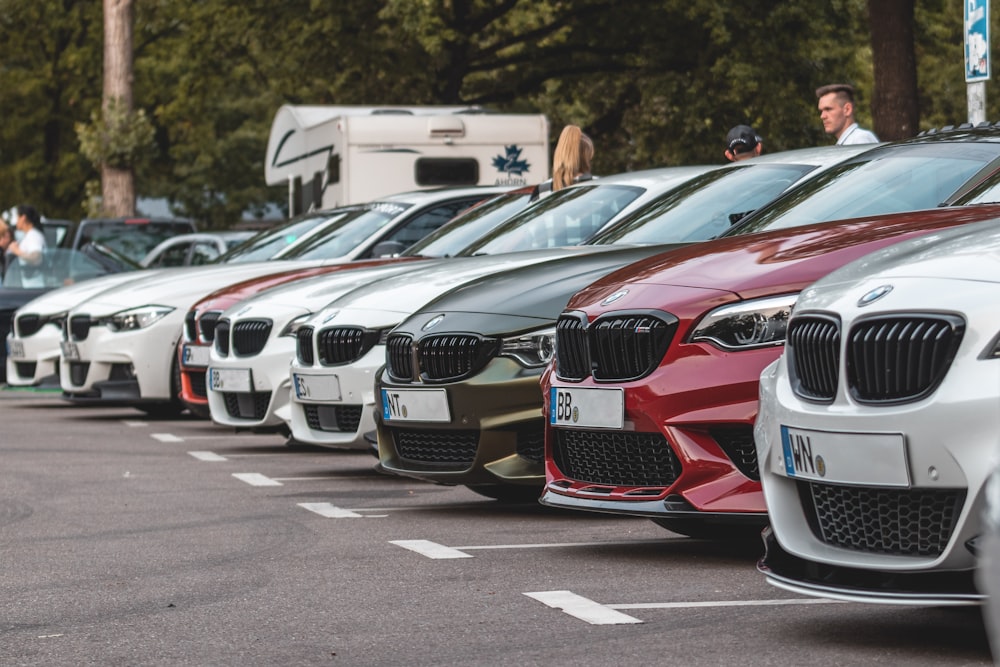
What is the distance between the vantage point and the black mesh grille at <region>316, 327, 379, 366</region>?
30.5 ft

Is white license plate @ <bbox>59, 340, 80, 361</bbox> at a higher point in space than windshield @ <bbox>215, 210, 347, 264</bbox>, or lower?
lower

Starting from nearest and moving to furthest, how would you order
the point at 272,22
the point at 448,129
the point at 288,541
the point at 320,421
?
the point at 288,541, the point at 320,421, the point at 448,129, the point at 272,22

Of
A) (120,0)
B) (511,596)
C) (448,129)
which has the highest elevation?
(120,0)

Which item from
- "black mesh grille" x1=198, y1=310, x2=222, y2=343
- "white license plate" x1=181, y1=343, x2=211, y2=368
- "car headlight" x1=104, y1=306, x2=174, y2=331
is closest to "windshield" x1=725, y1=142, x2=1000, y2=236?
"black mesh grille" x1=198, y1=310, x2=222, y2=343

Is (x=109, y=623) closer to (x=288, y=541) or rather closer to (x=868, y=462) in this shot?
(x=288, y=541)

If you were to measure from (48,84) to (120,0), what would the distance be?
65.3ft

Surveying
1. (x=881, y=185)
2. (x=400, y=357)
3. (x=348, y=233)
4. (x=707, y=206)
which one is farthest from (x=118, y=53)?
(x=881, y=185)

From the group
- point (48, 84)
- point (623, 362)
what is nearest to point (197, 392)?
point (623, 362)

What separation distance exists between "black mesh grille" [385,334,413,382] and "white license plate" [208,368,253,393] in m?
2.96

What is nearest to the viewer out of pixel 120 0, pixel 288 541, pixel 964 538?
pixel 964 538

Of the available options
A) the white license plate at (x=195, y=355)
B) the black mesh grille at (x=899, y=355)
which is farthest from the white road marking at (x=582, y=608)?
the white license plate at (x=195, y=355)

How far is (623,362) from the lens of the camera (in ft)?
21.1

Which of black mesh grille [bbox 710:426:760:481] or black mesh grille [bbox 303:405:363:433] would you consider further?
black mesh grille [bbox 303:405:363:433]

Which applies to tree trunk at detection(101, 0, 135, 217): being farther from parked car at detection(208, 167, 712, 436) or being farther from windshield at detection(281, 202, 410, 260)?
parked car at detection(208, 167, 712, 436)
